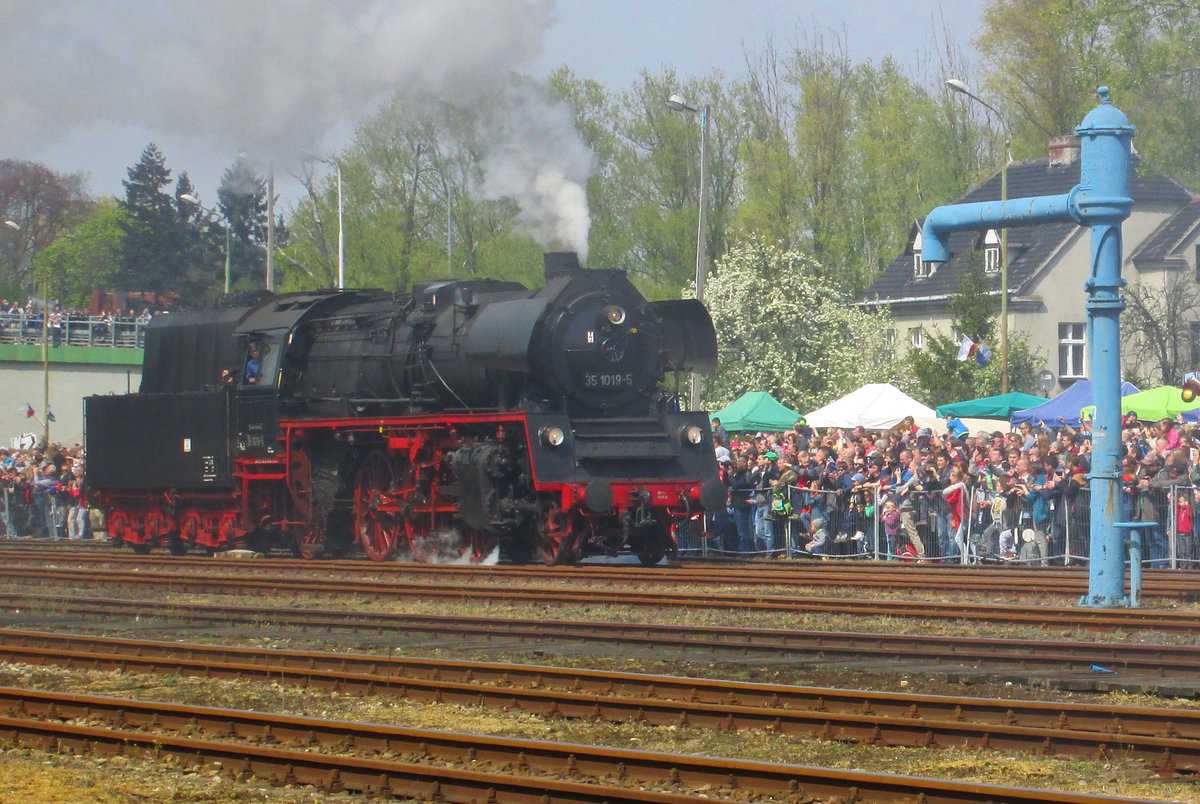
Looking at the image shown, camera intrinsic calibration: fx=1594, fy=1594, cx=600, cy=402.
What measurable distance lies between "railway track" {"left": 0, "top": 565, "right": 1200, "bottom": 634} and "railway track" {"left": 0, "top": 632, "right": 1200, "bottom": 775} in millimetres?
4451

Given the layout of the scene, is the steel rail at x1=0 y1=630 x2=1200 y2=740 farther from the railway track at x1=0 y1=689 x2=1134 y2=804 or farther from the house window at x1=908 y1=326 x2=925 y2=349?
the house window at x1=908 y1=326 x2=925 y2=349

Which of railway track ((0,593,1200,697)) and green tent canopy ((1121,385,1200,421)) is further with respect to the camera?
green tent canopy ((1121,385,1200,421))

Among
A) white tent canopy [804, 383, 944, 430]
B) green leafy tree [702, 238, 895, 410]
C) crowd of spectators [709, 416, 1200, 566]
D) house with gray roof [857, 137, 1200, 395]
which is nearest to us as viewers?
crowd of spectators [709, 416, 1200, 566]

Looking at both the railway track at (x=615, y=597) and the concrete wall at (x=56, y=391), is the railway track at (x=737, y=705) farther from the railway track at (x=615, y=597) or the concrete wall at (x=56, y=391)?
the concrete wall at (x=56, y=391)

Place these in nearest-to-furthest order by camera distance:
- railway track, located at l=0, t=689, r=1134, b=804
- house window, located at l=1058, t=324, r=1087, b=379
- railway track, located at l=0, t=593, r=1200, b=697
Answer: railway track, located at l=0, t=689, r=1134, b=804 < railway track, located at l=0, t=593, r=1200, b=697 < house window, located at l=1058, t=324, r=1087, b=379

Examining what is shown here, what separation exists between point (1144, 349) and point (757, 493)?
26.5 metres

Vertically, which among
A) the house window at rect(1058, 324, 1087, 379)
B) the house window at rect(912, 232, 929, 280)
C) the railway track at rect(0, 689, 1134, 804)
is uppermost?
the house window at rect(912, 232, 929, 280)

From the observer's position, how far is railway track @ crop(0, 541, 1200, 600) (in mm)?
16750

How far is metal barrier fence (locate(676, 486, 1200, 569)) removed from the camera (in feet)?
62.7

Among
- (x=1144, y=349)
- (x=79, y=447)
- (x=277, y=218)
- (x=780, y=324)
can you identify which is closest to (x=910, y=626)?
(x=79, y=447)

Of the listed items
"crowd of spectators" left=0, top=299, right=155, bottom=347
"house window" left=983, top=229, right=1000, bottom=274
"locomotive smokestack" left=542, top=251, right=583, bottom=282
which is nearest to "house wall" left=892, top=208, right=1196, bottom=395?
"house window" left=983, top=229, right=1000, bottom=274

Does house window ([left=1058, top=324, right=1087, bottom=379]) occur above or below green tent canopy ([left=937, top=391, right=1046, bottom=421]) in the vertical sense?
above

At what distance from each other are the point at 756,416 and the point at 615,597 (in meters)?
15.3

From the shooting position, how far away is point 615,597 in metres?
16.1
